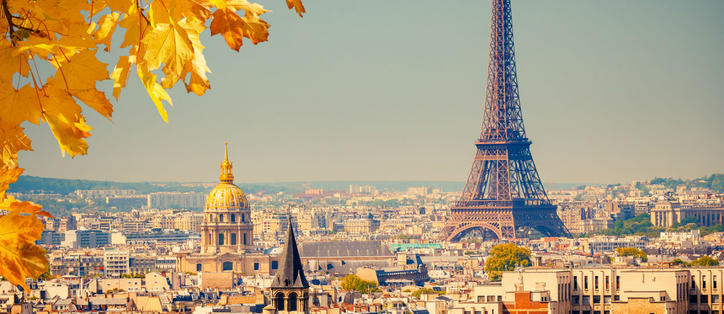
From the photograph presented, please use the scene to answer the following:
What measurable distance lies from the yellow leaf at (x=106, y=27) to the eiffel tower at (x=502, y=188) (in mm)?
151273

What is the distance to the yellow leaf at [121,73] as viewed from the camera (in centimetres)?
320

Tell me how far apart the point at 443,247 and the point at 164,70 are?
166 metres

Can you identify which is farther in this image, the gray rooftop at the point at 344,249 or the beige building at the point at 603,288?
the gray rooftop at the point at 344,249

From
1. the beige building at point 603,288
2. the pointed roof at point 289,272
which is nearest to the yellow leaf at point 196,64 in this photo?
the beige building at point 603,288

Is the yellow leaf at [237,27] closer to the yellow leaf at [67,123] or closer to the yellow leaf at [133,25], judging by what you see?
the yellow leaf at [133,25]

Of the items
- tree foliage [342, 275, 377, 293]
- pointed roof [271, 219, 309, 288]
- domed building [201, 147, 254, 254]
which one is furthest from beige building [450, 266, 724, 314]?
domed building [201, 147, 254, 254]

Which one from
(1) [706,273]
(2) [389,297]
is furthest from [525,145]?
(1) [706,273]

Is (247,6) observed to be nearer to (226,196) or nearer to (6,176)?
(6,176)

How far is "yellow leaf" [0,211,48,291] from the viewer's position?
3.02 meters

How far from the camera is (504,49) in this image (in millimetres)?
164375

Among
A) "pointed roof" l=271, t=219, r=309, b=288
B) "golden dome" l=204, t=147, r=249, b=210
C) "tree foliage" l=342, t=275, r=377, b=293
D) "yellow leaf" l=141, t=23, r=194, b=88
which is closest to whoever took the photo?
"yellow leaf" l=141, t=23, r=194, b=88

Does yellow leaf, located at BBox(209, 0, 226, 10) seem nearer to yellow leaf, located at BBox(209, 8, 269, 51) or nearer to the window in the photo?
yellow leaf, located at BBox(209, 8, 269, 51)

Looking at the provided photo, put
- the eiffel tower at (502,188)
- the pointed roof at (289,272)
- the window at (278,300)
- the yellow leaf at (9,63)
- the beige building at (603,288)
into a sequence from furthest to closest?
the eiffel tower at (502,188) → the pointed roof at (289,272) → the window at (278,300) → the beige building at (603,288) → the yellow leaf at (9,63)

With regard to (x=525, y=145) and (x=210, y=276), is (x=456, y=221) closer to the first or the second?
(x=525, y=145)
